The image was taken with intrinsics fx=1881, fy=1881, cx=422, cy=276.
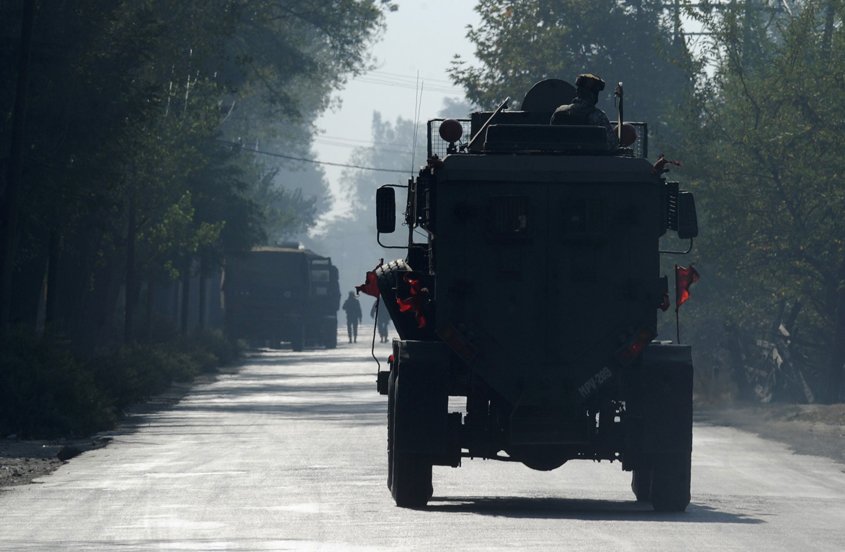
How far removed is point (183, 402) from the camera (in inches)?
1300

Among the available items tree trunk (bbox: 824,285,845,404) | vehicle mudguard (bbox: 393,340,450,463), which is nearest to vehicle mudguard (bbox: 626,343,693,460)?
vehicle mudguard (bbox: 393,340,450,463)

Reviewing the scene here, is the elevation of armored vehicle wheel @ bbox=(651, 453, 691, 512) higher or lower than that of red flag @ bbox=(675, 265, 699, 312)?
lower

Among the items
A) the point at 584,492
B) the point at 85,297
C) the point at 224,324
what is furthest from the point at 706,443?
the point at 224,324

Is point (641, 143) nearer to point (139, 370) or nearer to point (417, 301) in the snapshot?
point (417, 301)

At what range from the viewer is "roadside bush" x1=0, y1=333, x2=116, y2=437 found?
24.5m

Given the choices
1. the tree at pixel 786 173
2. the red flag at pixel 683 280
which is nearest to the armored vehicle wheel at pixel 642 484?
the red flag at pixel 683 280

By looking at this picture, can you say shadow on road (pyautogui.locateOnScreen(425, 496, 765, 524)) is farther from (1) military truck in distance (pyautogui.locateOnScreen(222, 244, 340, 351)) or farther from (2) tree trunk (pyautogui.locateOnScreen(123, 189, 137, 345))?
(1) military truck in distance (pyautogui.locateOnScreen(222, 244, 340, 351))

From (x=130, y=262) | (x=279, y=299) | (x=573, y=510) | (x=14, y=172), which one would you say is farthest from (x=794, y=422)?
(x=279, y=299)

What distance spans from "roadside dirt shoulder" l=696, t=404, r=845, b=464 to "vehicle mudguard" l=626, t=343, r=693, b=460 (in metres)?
7.34

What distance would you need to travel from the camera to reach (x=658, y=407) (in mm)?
14773

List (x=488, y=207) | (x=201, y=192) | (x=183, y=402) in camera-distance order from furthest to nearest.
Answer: (x=201, y=192) → (x=183, y=402) → (x=488, y=207)

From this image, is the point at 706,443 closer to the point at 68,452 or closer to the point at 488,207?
the point at 68,452

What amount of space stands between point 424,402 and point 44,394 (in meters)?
11.6

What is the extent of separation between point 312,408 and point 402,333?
1500cm
